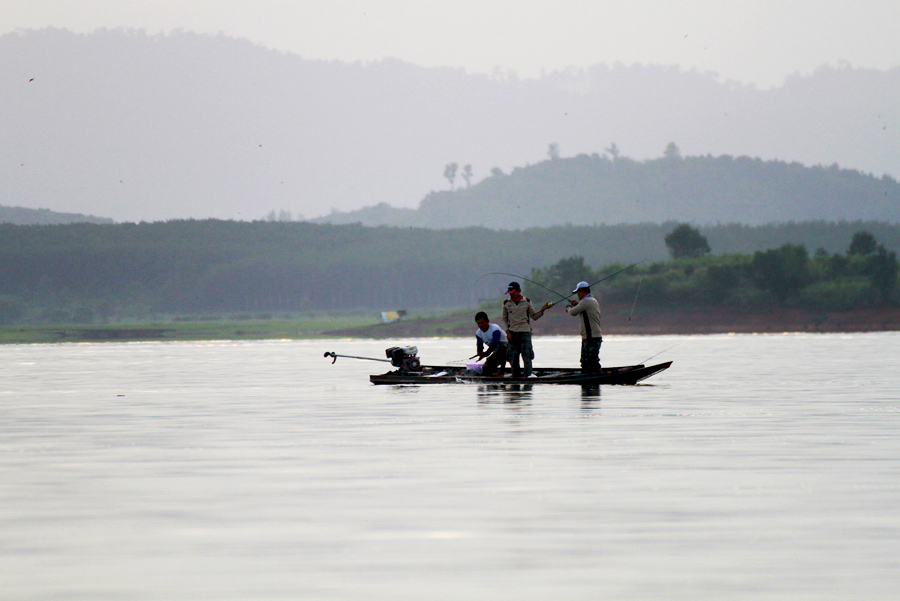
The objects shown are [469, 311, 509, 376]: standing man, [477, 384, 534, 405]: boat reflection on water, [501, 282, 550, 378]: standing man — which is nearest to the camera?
[477, 384, 534, 405]: boat reflection on water

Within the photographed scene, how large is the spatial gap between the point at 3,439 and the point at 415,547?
1145 centimetres

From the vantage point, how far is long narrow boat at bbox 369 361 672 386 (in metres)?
30.6

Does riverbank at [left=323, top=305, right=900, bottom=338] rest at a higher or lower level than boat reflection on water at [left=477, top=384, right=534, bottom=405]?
higher

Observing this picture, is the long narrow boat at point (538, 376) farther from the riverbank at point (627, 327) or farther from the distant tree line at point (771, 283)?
the distant tree line at point (771, 283)

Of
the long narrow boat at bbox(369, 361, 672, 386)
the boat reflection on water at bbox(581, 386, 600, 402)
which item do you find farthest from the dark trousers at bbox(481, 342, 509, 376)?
the boat reflection on water at bbox(581, 386, 600, 402)

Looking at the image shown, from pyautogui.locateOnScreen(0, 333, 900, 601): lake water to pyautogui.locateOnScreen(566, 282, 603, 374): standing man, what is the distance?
15.5 ft

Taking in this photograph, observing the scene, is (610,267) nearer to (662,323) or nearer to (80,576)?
(662,323)

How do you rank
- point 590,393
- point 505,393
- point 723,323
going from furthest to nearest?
point 723,323 < point 505,393 < point 590,393

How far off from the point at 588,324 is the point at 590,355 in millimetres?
979

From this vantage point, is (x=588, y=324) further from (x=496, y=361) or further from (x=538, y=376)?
(x=496, y=361)

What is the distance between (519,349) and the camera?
3055cm

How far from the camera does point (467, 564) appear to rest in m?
9.77

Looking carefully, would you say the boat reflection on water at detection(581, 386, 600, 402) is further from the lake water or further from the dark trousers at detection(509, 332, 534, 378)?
the lake water

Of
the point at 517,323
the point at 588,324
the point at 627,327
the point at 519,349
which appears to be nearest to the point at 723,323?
Answer: the point at 627,327
